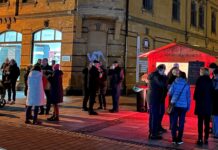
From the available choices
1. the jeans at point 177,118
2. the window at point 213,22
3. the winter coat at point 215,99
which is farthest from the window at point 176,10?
the jeans at point 177,118

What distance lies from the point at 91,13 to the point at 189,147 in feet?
42.3

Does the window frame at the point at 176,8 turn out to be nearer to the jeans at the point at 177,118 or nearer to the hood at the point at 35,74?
the hood at the point at 35,74

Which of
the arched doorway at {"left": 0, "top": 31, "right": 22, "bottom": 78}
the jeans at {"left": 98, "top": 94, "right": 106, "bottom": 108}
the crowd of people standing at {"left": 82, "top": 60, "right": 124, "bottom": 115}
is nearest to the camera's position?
the crowd of people standing at {"left": 82, "top": 60, "right": 124, "bottom": 115}

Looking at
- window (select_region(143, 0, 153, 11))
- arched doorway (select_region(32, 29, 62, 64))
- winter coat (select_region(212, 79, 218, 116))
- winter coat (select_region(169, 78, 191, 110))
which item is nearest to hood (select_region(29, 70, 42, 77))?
winter coat (select_region(169, 78, 191, 110))

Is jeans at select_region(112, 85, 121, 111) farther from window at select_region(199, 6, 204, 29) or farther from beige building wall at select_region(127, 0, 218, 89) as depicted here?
window at select_region(199, 6, 204, 29)

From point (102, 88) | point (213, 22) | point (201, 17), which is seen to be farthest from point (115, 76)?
point (213, 22)

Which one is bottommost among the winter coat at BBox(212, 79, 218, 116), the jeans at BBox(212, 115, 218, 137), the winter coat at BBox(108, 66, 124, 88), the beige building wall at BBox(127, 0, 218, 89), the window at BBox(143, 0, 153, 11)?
the jeans at BBox(212, 115, 218, 137)

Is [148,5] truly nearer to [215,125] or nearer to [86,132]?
[215,125]

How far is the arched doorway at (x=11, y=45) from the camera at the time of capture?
2228 cm

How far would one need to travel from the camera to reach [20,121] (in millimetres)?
10789

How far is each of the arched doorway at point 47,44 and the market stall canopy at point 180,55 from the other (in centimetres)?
835

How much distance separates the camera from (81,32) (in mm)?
19672

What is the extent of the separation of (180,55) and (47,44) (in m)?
10.4

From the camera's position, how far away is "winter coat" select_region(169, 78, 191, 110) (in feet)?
27.1
